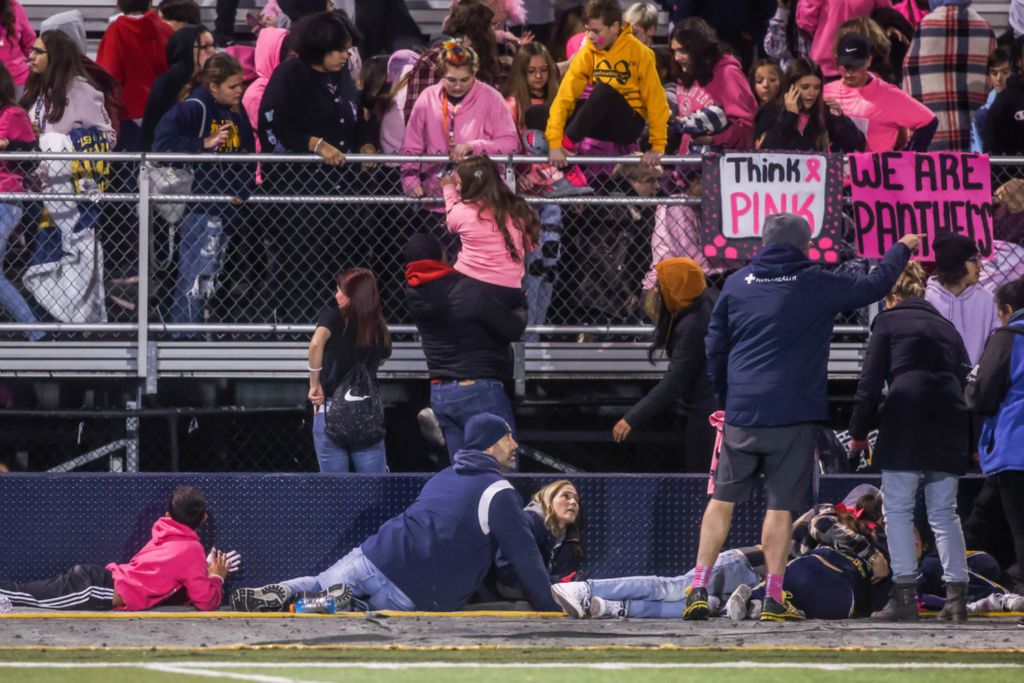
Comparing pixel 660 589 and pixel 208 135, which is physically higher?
pixel 208 135

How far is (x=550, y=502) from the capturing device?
32.7 ft

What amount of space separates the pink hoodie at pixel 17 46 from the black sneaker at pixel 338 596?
228 inches

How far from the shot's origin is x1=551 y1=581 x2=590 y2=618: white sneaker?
924 centimetres

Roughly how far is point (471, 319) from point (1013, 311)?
308 centimetres

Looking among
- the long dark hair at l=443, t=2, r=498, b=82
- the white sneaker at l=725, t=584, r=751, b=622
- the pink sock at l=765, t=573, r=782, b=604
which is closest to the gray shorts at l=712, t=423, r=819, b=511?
the pink sock at l=765, t=573, r=782, b=604

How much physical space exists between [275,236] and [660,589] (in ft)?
11.8

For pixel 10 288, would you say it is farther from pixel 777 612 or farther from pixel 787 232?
pixel 777 612

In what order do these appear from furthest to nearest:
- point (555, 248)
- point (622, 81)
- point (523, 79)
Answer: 1. point (523, 79)
2. point (622, 81)
3. point (555, 248)

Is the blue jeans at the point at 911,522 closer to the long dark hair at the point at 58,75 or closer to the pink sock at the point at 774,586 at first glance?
the pink sock at the point at 774,586

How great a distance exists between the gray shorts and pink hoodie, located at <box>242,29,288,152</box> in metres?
5.07

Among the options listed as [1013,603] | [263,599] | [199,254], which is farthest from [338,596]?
A: [1013,603]

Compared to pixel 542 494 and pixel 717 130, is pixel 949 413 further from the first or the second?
pixel 717 130

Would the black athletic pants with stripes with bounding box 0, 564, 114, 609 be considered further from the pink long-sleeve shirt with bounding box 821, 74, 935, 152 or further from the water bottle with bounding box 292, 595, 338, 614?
the pink long-sleeve shirt with bounding box 821, 74, 935, 152

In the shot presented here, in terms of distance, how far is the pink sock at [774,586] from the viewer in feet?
29.7
